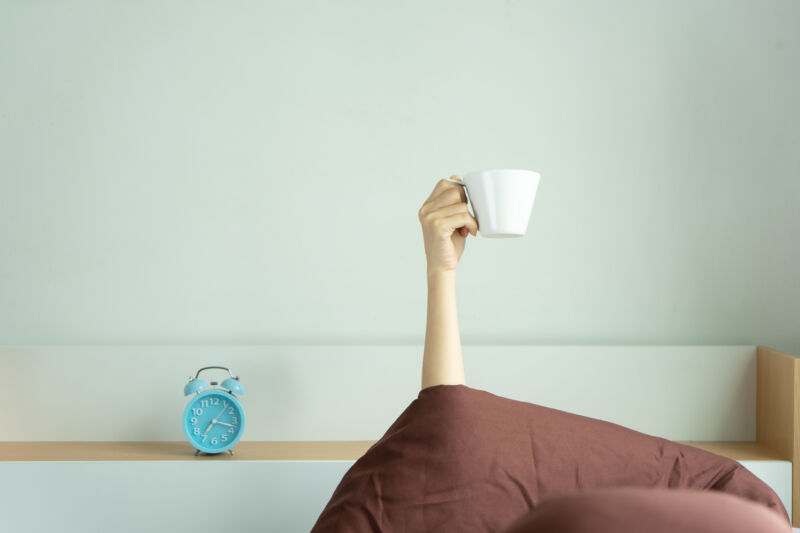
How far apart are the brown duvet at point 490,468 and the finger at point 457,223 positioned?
0.83 ft

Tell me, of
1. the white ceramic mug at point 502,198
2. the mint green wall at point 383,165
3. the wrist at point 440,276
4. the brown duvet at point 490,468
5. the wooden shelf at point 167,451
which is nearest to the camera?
the brown duvet at point 490,468

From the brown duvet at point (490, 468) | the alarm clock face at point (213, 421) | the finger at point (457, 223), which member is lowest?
the alarm clock face at point (213, 421)

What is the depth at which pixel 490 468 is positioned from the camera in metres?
0.85

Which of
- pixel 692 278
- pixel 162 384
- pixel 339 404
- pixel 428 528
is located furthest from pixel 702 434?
pixel 162 384

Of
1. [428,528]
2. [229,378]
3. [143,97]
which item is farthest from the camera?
[143,97]

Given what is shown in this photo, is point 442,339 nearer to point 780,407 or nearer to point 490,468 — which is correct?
point 490,468

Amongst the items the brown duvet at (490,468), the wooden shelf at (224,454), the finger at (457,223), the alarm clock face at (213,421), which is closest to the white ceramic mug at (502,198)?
the finger at (457,223)

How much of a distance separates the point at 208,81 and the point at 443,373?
100 centimetres

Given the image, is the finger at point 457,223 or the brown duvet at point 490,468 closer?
the brown duvet at point 490,468

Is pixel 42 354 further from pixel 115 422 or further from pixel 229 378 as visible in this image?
pixel 229 378

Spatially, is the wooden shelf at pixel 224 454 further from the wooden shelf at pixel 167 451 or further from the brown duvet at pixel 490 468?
the brown duvet at pixel 490 468

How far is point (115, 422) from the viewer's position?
1564mm

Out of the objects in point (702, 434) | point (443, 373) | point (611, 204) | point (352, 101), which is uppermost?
point (352, 101)

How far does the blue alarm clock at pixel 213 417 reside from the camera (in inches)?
55.5
